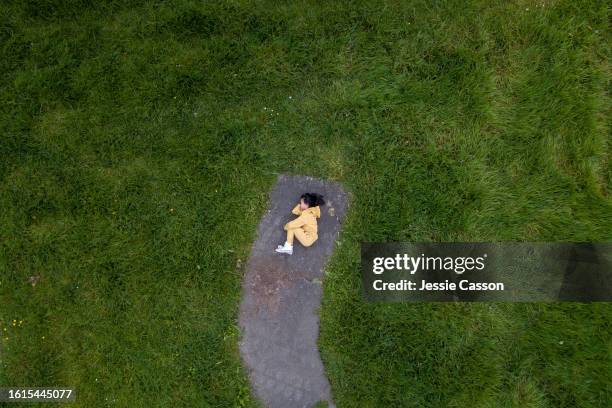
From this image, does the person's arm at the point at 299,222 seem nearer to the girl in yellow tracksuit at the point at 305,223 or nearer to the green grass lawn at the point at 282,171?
the girl in yellow tracksuit at the point at 305,223

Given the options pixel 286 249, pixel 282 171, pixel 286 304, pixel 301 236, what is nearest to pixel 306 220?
pixel 301 236

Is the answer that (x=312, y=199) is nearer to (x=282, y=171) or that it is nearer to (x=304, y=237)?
(x=304, y=237)

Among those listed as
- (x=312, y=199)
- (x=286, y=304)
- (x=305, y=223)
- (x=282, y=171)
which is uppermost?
(x=282, y=171)

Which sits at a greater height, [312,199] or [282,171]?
[282,171]

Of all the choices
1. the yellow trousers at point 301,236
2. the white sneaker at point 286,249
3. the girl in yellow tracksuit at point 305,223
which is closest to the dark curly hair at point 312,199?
the girl in yellow tracksuit at point 305,223

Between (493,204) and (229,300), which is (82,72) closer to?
(229,300)

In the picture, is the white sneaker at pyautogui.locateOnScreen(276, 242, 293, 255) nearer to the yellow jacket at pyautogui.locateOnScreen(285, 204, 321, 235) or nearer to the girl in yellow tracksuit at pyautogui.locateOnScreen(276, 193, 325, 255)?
the girl in yellow tracksuit at pyautogui.locateOnScreen(276, 193, 325, 255)

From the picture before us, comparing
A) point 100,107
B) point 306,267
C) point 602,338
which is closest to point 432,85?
point 306,267
